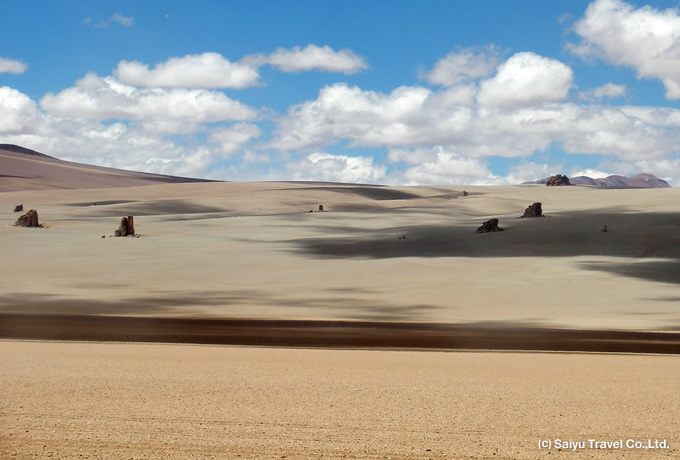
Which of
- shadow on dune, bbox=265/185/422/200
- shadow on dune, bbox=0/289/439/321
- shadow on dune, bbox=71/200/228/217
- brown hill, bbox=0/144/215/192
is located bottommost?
shadow on dune, bbox=0/289/439/321

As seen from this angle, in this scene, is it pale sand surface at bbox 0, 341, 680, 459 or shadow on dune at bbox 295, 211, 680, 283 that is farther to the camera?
shadow on dune at bbox 295, 211, 680, 283

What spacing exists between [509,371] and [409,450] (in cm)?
376

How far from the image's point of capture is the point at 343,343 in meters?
12.5

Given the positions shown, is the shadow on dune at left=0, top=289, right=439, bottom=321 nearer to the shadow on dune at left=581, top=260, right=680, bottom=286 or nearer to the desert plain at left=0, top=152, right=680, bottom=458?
the desert plain at left=0, top=152, right=680, bottom=458

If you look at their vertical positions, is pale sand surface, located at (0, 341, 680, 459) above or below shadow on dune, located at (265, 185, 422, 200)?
below

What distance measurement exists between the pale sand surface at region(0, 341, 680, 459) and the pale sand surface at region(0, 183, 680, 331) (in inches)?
241

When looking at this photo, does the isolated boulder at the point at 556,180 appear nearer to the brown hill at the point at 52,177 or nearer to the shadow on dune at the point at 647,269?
the shadow on dune at the point at 647,269

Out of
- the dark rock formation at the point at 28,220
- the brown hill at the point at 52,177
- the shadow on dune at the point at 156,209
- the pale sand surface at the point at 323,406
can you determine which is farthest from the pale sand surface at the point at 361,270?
the brown hill at the point at 52,177

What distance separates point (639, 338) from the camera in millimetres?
12930

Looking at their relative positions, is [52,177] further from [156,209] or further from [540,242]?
[540,242]

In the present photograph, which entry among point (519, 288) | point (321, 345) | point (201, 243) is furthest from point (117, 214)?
point (321, 345)

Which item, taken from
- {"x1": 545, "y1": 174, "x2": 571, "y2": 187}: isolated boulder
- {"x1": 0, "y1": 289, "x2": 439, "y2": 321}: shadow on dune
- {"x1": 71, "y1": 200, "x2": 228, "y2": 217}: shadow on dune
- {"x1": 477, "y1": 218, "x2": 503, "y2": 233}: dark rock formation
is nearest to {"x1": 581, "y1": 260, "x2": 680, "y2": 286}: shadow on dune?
{"x1": 0, "y1": 289, "x2": 439, "y2": 321}: shadow on dune

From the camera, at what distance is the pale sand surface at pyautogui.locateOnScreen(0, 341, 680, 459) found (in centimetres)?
566

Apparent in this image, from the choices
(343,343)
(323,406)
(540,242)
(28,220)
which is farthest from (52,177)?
(323,406)
